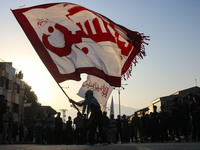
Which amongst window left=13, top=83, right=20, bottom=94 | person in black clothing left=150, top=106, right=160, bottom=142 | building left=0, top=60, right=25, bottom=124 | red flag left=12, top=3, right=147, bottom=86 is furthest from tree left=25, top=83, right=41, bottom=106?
red flag left=12, top=3, right=147, bottom=86

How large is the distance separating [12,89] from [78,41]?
3239 cm

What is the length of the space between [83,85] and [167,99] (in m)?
31.1

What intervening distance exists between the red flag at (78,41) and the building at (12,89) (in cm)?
2760

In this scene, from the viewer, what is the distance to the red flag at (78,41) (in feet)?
31.8

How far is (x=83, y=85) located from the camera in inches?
597

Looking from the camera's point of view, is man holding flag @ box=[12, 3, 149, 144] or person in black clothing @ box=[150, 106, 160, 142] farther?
person in black clothing @ box=[150, 106, 160, 142]

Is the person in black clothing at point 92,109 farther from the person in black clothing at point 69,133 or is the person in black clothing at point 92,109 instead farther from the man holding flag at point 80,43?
the person in black clothing at point 69,133

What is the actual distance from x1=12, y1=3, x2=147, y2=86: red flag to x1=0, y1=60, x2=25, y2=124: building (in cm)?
2760

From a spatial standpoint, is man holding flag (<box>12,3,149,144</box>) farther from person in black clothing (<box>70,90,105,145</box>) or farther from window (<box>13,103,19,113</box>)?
window (<box>13,103,19,113</box>)

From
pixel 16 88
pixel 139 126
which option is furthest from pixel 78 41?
pixel 16 88

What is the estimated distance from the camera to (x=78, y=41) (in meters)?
10.4

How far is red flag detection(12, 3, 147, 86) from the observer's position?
9.68m

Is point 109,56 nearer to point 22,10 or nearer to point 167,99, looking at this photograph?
point 22,10

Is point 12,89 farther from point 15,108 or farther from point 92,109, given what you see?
point 92,109
